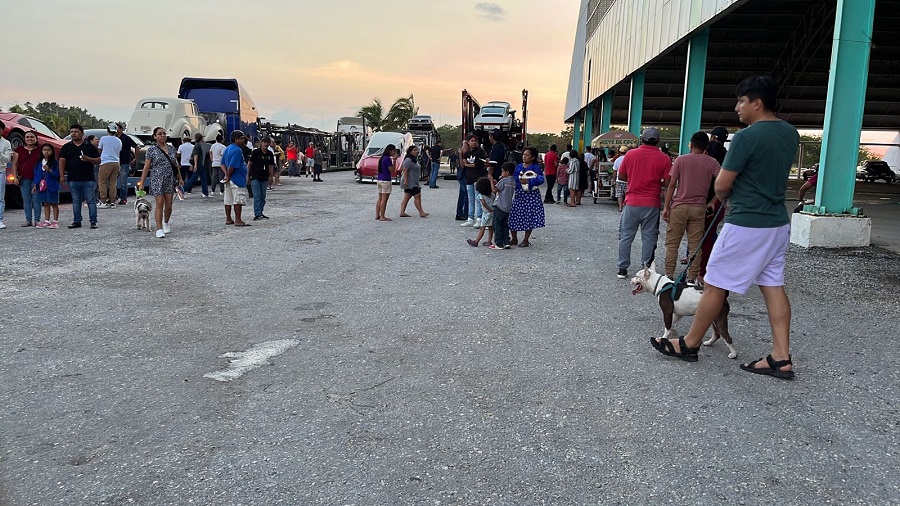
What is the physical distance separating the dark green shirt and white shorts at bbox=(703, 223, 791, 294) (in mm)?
61

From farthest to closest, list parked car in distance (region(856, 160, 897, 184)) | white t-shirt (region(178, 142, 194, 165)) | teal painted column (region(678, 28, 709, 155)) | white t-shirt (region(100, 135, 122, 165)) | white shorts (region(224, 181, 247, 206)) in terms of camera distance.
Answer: parked car in distance (region(856, 160, 897, 184)) < white t-shirt (region(178, 142, 194, 165)) < teal painted column (region(678, 28, 709, 155)) < white t-shirt (region(100, 135, 122, 165)) < white shorts (region(224, 181, 247, 206))

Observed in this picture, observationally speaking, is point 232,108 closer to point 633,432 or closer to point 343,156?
point 343,156

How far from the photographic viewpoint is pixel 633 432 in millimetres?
3623

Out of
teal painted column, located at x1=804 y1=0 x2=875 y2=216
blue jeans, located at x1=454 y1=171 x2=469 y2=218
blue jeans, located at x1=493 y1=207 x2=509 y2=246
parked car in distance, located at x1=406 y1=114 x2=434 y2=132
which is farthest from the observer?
parked car in distance, located at x1=406 y1=114 x2=434 y2=132

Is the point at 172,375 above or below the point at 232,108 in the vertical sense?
below

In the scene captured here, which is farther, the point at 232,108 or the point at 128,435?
the point at 232,108

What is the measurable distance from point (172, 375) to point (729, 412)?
3.56 metres

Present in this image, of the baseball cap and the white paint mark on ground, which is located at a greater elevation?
the baseball cap

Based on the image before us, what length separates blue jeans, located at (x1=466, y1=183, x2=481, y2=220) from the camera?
12.5 m

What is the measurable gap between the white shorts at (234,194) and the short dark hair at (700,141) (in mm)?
8139

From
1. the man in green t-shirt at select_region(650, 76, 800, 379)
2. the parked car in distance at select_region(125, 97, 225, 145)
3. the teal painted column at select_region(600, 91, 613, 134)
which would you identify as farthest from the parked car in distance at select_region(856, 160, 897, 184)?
the man in green t-shirt at select_region(650, 76, 800, 379)

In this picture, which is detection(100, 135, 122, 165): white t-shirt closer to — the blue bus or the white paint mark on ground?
the blue bus

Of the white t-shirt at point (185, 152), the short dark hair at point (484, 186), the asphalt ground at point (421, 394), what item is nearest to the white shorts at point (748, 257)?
the asphalt ground at point (421, 394)

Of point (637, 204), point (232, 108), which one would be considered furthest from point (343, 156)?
point (637, 204)
